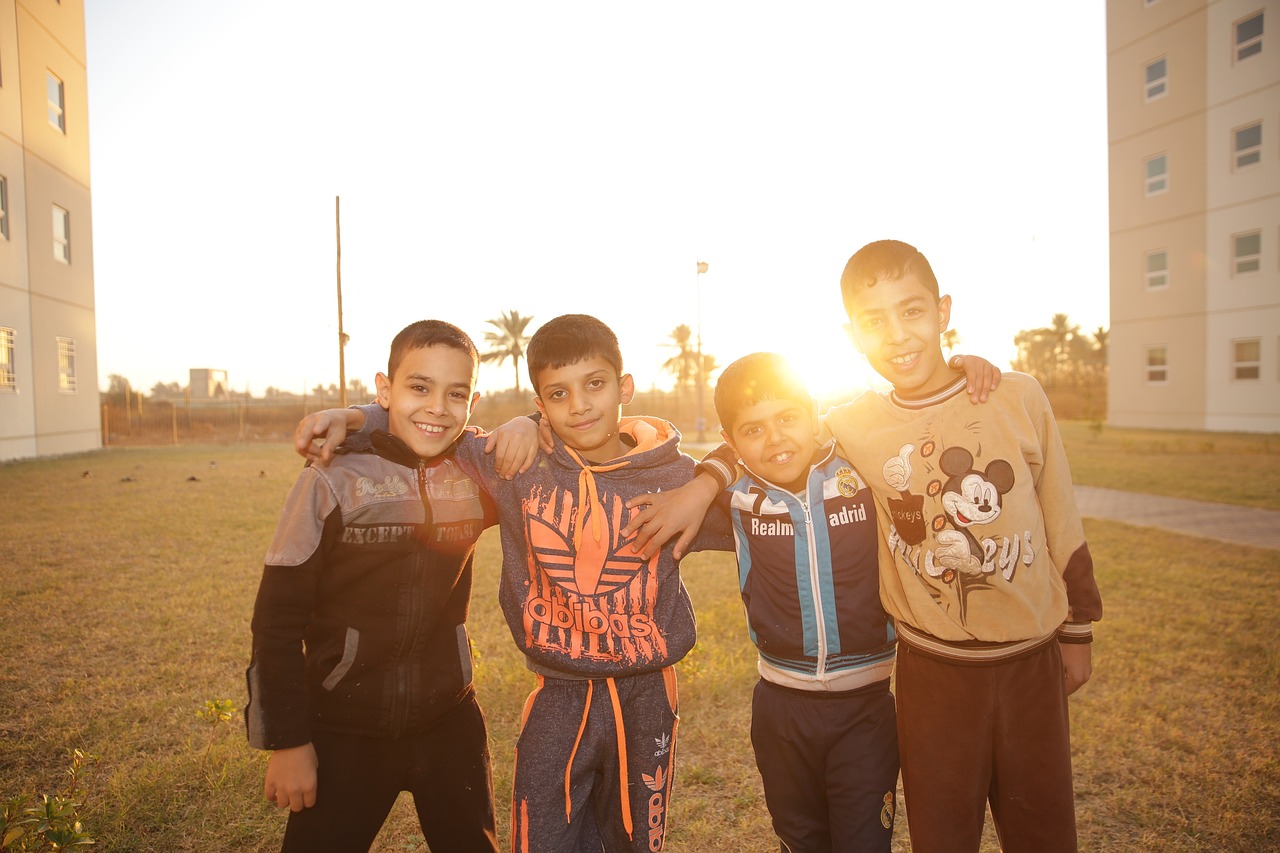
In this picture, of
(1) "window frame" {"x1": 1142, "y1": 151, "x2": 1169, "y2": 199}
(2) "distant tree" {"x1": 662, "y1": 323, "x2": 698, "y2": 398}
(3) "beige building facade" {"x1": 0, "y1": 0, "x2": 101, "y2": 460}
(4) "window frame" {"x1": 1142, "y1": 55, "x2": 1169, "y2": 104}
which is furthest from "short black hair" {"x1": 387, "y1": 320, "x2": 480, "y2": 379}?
(2) "distant tree" {"x1": 662, "y1": 323, "x2": 698, "y2": 398}

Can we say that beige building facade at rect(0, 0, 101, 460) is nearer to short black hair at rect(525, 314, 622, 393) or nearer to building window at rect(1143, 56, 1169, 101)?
short black hair at rect(525, 314, 622, 393)

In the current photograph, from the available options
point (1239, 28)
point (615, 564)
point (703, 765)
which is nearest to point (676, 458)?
point (615, 564)

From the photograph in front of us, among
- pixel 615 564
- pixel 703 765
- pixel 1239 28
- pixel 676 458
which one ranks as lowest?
pixel 703 765

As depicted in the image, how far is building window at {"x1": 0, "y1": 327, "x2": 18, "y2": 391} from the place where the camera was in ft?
56.3

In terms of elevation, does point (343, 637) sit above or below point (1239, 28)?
below

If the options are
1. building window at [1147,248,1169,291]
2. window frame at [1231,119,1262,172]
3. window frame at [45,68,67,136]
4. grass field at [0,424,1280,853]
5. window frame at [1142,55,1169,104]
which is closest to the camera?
grass field at [0,424,1280,853]

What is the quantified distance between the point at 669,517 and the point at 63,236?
85.4 ft

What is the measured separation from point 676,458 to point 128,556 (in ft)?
27.6

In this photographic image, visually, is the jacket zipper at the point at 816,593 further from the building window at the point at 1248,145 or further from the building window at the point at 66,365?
the building window at the point at 1248,145

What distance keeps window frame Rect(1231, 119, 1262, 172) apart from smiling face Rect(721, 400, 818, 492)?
30.2 m

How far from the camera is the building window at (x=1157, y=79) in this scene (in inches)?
1009

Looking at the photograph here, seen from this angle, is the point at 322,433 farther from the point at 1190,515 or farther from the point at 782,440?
the point at 1190,515

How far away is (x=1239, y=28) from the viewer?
2311 cm

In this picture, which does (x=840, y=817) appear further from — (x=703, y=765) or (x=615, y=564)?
(x=703, y=765)
